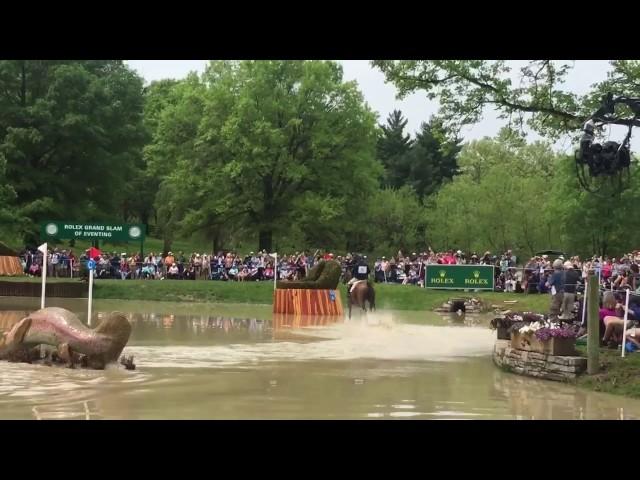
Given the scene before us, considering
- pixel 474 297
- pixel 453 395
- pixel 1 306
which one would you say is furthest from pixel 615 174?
pixel 1 306

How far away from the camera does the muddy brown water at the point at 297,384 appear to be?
10.9 meters

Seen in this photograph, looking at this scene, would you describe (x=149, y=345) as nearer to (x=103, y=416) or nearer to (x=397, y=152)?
(x=103, y=416)

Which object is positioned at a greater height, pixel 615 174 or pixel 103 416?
pixel 615 174

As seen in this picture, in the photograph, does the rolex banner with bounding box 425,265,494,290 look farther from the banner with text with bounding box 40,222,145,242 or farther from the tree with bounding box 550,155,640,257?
the tree with bounding box 550,155,640,257

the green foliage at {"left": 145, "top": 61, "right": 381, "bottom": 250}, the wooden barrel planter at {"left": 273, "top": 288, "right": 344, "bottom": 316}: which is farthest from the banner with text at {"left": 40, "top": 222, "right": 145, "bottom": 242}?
the green foliage at {"left": 145, "top": 61, "right": 381, "bottom": 250}

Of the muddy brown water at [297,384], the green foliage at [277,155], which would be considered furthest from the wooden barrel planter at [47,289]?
the green foliage at [277,155]

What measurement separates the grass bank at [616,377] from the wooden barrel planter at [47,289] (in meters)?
26.7

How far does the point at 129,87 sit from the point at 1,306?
3506 cm

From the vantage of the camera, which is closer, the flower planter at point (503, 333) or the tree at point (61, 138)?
the flower planter at point (503, 333)

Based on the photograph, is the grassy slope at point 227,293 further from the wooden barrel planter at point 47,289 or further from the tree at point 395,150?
the tree at point 395,150

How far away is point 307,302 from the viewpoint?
2927 cm

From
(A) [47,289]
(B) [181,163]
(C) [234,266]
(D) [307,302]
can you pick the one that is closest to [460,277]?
(D) [307,302]

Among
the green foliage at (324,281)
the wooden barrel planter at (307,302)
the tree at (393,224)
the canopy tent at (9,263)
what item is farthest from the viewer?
the tree at (393,224)

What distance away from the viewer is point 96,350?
46.8ft
